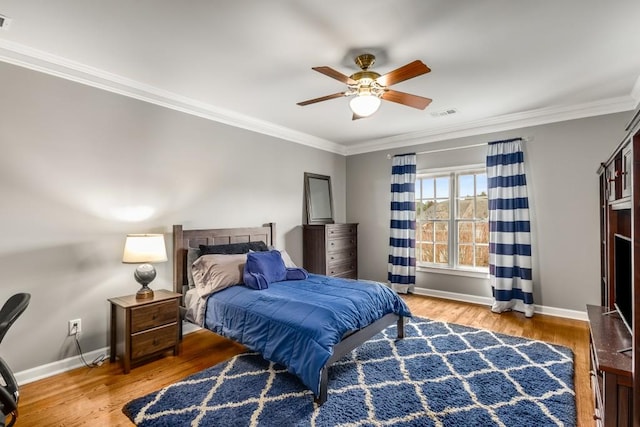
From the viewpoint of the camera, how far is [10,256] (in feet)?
8.08

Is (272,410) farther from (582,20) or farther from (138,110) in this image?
(582,20)

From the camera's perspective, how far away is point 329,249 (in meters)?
4.97

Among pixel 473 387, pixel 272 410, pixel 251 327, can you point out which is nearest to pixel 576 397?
pixel 473 387

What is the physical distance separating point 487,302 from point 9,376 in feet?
16.2

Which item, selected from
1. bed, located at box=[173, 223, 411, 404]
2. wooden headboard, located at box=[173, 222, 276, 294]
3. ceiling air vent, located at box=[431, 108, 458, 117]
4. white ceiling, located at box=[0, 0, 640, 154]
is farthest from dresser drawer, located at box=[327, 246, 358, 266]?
ceiling air vent, located at box=[431, 108, 458, 117]

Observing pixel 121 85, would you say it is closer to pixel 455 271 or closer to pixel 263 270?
pixel 263 270

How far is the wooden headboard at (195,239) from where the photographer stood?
3436mm

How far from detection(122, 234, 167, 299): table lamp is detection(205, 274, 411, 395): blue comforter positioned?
0.59 meters

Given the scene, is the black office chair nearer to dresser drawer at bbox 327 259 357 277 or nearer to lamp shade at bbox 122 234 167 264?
lamp shade at bbox 122 234 167 264

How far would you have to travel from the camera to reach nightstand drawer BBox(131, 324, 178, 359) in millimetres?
2715

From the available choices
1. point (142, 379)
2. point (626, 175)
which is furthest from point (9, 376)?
point (626, 175)

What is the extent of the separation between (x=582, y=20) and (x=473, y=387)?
8.86 ft

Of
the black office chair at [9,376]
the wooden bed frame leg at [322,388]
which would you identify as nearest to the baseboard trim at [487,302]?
the wooden bed frame leg at [322,388]

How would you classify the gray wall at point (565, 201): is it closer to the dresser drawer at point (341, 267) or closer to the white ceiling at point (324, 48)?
the white ceiling at point (324, 48)
